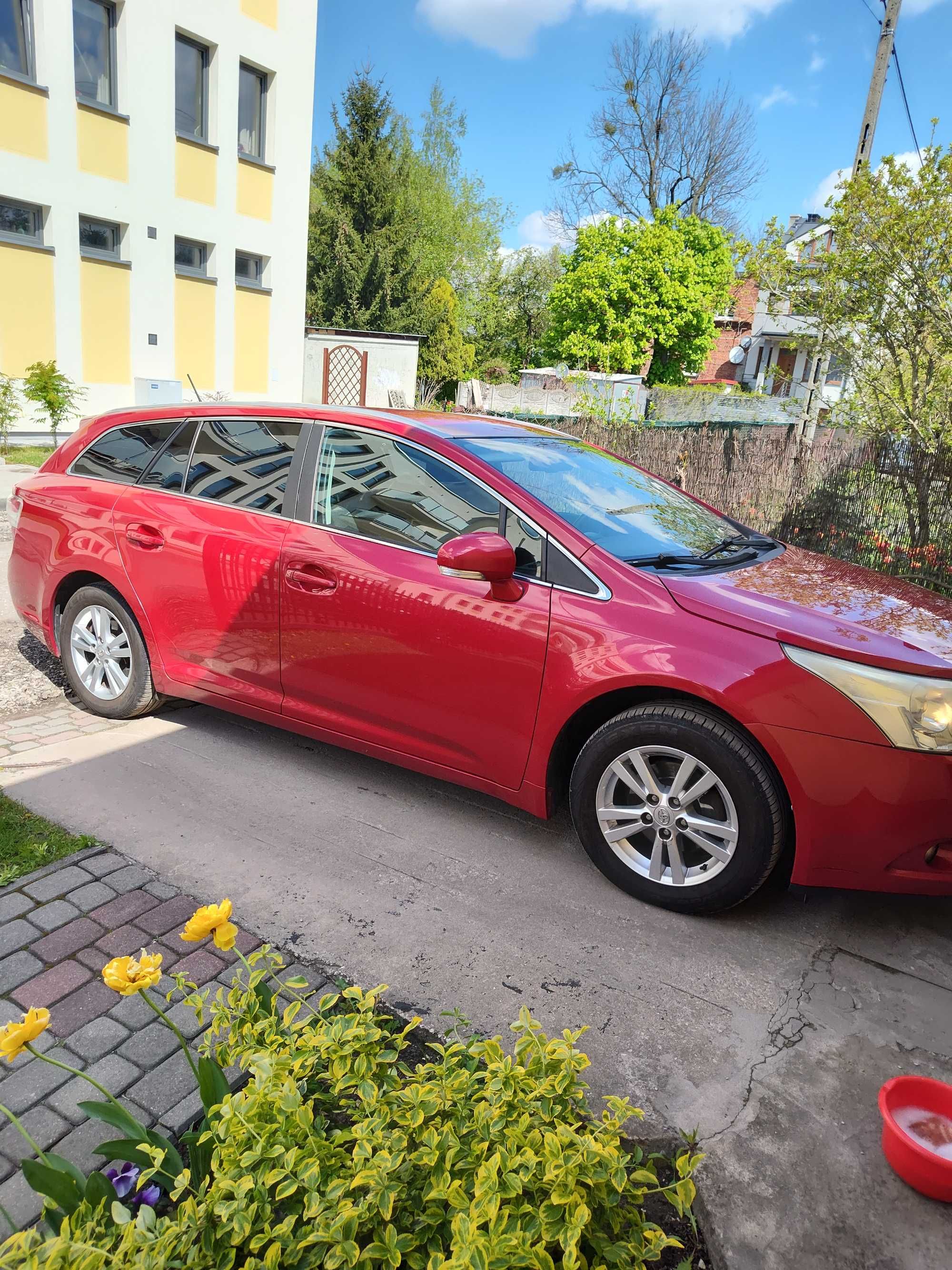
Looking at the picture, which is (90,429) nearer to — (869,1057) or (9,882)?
(9,882)

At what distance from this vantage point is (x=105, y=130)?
50.3ft

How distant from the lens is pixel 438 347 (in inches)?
1443

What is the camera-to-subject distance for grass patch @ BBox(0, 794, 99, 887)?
3.00 meters

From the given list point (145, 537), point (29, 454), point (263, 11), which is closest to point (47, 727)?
point (145, 537)

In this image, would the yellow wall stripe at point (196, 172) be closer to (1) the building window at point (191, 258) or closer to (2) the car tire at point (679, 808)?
(1) the building window at point (191, 258)

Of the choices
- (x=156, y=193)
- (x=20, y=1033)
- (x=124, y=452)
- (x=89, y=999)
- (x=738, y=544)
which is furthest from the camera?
(x=156, y=193)

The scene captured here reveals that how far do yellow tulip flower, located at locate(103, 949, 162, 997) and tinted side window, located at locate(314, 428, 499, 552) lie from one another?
203 centimetres

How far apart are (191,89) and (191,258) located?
310 cm

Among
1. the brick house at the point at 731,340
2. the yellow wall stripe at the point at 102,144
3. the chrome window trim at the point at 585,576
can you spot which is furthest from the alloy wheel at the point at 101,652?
the brick house at the point at 731,340

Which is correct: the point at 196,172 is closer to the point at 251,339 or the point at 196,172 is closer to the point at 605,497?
the point at 251,339

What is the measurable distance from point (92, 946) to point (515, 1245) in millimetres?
1772

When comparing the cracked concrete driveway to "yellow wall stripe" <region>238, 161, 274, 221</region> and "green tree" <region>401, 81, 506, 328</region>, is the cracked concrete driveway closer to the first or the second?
"yellow wall stripe" <region>238, 161, 274, 221</region>

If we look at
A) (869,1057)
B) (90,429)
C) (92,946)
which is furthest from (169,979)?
(90,429)

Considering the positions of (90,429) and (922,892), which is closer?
(922,892)
